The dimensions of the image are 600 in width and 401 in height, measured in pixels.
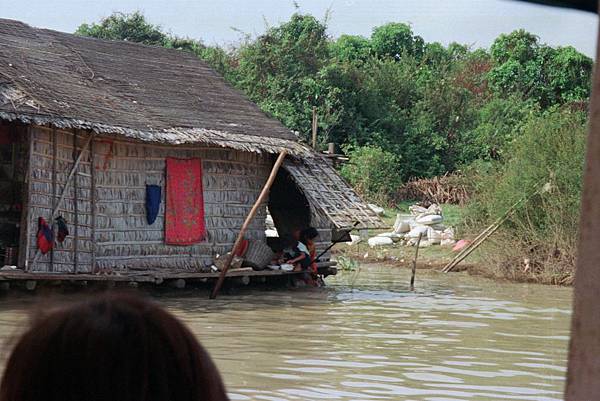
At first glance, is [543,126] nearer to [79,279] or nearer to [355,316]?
[355,316]

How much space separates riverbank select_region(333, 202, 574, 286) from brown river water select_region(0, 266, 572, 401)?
0.69 meters

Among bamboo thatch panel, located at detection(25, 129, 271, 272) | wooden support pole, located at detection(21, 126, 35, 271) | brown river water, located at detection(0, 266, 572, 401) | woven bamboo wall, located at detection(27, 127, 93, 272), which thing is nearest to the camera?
brown river water, located at detection(0, 266, 572, 401)

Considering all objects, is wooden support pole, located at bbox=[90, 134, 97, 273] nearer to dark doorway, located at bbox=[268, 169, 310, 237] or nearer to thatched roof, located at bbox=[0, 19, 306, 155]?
thatched roof, located at bbox=[0, 19, 306, 155]

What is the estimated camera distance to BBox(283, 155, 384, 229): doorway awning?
15.3 m

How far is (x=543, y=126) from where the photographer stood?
1909 cm

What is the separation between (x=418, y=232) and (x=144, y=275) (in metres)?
9.95

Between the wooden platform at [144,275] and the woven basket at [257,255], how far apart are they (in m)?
0.17

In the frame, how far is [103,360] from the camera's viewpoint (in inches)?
46.8

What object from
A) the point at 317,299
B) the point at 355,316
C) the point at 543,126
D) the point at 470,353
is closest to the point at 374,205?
the point at 543,126

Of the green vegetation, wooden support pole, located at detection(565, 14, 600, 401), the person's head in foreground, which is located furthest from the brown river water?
the person's head in foreground

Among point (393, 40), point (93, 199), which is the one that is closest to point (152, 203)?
point (93, 199)

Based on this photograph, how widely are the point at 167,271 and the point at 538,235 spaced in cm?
724

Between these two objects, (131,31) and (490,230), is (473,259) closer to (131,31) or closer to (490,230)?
(490,230)

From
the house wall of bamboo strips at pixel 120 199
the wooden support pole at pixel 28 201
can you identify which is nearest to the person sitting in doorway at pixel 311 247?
the house wall of bamboo strips at pixel 120 199
